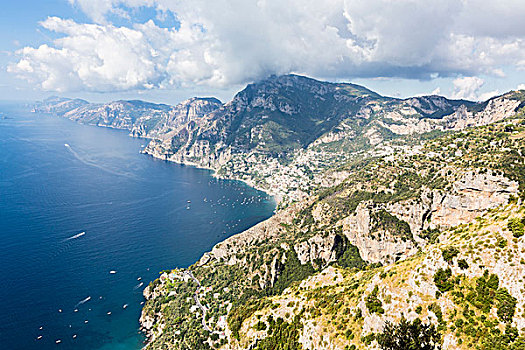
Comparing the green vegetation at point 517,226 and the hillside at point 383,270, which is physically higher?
the green vegetation at point 517,226

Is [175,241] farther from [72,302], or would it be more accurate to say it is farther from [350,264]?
[350,264]

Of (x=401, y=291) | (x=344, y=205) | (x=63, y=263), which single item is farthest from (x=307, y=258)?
(x=63, y=263)

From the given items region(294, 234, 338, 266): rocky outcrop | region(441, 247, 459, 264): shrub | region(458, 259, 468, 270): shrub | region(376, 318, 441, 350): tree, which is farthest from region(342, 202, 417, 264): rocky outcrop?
region(376, 318, 441, 350): tree

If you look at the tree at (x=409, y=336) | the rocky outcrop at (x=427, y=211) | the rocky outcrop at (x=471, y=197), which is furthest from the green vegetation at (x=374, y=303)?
the rocky outcrop at (x=471, y=197)

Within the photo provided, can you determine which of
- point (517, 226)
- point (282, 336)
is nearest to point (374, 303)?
point (282, 336)

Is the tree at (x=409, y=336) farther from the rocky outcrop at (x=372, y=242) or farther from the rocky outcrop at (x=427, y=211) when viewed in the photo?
the rocky outcrop at (x=372, y=242)

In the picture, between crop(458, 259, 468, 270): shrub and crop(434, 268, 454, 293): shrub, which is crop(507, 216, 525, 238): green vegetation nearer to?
crop(458, 259, 468, 270): shrub
